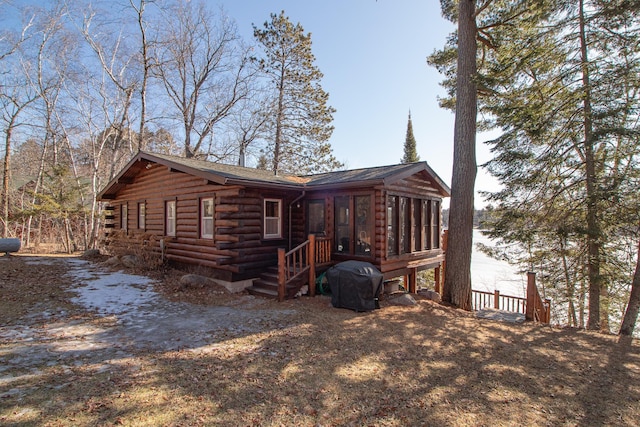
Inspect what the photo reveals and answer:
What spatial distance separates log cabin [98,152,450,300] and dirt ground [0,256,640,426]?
1779 millimetres

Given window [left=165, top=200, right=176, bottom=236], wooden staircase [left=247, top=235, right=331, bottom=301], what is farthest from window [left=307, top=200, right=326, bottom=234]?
window [left=165, top=200, right=176, bottom=236]

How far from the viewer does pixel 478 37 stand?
9.84 m

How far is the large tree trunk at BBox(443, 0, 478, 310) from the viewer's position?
9273 mm

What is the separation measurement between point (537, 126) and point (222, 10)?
20.8 metres

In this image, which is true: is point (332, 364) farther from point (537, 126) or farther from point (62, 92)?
point (62, 92)

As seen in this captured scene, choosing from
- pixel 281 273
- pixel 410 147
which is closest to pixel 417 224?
pixel 281 273

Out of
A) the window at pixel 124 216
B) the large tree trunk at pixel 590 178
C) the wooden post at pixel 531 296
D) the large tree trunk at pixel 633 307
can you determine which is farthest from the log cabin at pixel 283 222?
the large tree trunk at pixel 633 307

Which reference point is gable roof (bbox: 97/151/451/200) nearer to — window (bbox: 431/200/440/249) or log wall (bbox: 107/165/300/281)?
log wall (bbox: 107/165/300/281)

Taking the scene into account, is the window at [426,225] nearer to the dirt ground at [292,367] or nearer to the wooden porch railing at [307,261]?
the wooden porch railing at [307,261]

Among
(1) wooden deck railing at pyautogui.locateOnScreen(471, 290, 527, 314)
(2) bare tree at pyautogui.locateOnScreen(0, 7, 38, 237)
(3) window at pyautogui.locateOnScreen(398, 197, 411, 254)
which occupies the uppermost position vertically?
(2) bare tree at pyautogui.locateOnScreen(0, 7, 38, 237)

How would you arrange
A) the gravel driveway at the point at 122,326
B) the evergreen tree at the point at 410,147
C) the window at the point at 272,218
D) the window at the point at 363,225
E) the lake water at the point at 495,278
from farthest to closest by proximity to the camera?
the evergreen tree at the point at 410,147
the lake water at the point at 495,278
the window at the point at 272,218
the window at the point at 363,225
the gravel driveway at the point at 122,326

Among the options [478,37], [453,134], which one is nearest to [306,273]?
[453,134]

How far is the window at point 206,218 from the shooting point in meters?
9.87

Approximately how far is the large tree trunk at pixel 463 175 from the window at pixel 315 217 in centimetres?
405
